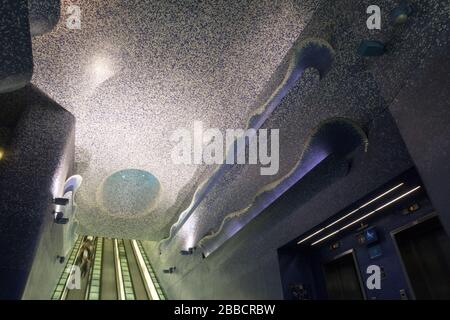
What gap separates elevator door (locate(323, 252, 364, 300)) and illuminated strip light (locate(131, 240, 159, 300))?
211 inches

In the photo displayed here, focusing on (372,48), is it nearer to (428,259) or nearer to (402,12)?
(402,12)

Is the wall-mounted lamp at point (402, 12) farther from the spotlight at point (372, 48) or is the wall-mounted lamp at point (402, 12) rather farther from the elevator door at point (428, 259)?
the elevator door at point (428, 259)

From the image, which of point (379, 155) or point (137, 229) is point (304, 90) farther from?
point (137, 229)

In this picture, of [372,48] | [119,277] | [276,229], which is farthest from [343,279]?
[119,277]

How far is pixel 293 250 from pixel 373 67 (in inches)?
111

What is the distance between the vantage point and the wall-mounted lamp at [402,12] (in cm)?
212

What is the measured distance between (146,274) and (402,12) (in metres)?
10.1

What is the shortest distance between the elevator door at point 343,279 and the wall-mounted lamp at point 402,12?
274cm

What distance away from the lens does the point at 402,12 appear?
212 centimetres

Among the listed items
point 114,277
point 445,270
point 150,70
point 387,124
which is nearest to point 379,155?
point 387,124

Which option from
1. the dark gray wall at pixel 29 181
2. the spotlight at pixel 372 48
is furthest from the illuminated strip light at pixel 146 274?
the spotlight at pixel 372 48

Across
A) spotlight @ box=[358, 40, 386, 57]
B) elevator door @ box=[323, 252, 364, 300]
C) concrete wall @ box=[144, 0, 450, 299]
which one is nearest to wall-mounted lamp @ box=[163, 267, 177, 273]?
concrete wall @ box=[144, 0, 450, 299]

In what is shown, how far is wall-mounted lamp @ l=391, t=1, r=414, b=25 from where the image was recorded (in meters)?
2.12
